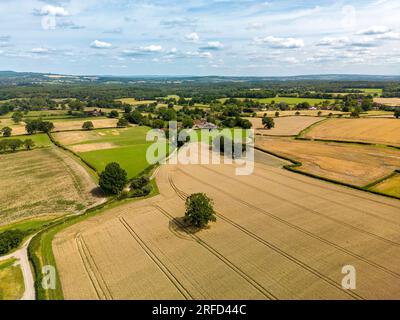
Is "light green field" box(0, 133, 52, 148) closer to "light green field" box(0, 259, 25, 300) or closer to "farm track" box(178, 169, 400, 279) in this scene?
"light green field" box(0, 259, 25, 300)

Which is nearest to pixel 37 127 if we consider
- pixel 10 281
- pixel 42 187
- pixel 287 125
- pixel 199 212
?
pixel 42 187

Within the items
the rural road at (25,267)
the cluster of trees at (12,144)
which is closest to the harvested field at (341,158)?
the rural road at (25,267)

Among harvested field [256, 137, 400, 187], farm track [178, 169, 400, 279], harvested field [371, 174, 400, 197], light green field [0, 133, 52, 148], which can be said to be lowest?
farm track [178, 169, 400, 279]

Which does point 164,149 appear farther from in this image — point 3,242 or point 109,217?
point 3,242

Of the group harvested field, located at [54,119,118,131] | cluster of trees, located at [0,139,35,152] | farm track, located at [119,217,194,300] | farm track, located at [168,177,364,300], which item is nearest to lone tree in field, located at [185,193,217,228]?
farm track, located at [168,177,364,300]

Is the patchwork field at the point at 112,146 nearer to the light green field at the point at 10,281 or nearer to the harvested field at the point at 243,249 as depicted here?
the harvested field at the point at 243,249

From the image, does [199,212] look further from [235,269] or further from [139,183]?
[139,183]
